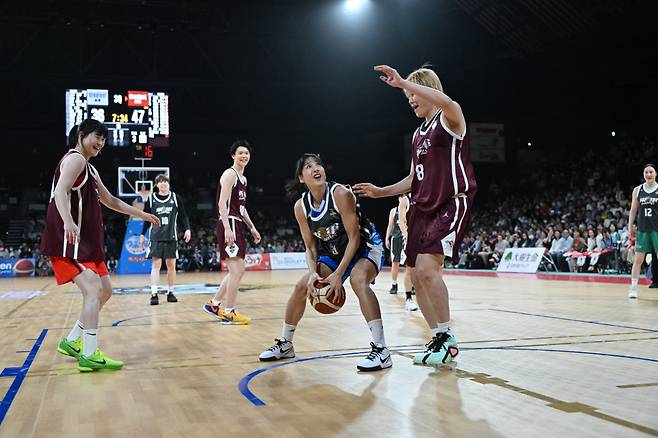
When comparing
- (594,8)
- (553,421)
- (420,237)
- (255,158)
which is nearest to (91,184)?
(420,237)

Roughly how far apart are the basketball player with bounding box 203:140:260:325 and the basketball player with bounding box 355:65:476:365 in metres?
2.97

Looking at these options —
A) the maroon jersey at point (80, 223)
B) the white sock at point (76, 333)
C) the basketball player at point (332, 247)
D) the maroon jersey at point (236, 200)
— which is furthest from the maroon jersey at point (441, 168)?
the maroon jersey at point (236, 200)

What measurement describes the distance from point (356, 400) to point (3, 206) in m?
29.8

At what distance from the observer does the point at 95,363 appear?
437cm

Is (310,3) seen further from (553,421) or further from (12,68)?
(553,421)

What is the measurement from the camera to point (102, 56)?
85.5 ft

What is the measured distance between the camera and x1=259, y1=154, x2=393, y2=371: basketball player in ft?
14.5

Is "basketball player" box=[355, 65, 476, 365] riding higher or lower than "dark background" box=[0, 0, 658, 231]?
lower

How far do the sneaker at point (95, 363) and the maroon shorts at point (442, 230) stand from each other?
2.17 meters

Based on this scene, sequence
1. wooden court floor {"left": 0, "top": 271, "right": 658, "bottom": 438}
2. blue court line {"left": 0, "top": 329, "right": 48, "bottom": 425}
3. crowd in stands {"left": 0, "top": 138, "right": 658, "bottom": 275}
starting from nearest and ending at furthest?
wooden court floor {"left": 0, "top": 271, "right": 658, "bottom": 438} < blue court line {"left": 0, "top": 329, "right": 48, "bottom": 425} < crowd in stands {"left": 0, "top": 138, "right": 658, "bottom": 275}

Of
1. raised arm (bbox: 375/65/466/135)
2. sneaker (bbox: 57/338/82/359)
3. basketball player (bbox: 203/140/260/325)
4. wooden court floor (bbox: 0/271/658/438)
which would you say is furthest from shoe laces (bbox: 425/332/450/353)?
basketball player (bbox: 203/140/260/325)

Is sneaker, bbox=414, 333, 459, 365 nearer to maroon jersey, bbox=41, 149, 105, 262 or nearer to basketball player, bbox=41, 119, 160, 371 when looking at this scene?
basketball player, bbox=41, 119, 160, 371

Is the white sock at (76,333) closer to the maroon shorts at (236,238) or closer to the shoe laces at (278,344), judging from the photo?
the shoe laces at (278,344)

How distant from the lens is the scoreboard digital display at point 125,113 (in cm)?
1902
